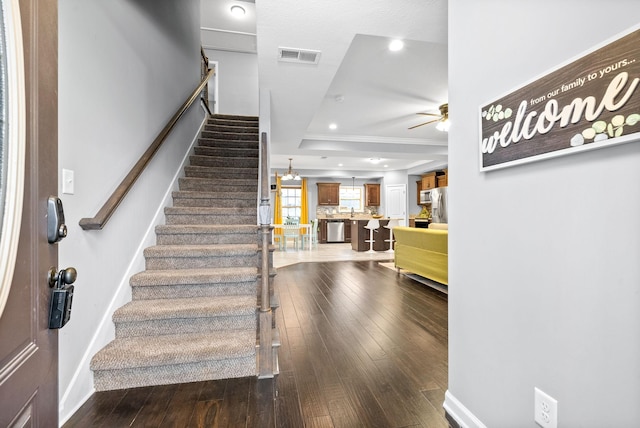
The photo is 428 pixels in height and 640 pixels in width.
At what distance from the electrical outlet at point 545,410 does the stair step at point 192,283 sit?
182 centimetres

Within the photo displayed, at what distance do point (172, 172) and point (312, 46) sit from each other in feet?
6.80

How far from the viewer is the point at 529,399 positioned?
3.43 ft

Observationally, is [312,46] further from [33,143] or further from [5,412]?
[5,412]

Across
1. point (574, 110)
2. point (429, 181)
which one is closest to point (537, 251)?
point (574, 110)

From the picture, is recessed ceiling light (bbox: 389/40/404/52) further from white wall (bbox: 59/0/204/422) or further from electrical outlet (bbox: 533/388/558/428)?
electrical outlet (bbox: 533/388/558/428)

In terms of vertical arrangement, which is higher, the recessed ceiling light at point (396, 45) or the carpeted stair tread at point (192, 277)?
the recessed ceiling light at point (396, 45)

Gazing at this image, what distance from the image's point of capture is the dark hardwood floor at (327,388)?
146cm

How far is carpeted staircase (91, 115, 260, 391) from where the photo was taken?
68.4 inches

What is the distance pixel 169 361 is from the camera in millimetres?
1735

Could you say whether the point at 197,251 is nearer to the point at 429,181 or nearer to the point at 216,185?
the point at 216,185

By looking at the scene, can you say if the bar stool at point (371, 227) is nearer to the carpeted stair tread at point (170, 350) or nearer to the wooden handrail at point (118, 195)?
the wooden handrail at point (118, 195)

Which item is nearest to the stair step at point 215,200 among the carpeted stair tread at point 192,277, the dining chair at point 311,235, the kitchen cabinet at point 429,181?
the carpeted stair tread at point 192,277

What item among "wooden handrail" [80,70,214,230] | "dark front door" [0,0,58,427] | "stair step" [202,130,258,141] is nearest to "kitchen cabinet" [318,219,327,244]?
"stair step" [202,130,258,141]

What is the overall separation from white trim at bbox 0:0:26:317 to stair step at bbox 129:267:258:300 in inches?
70.3
